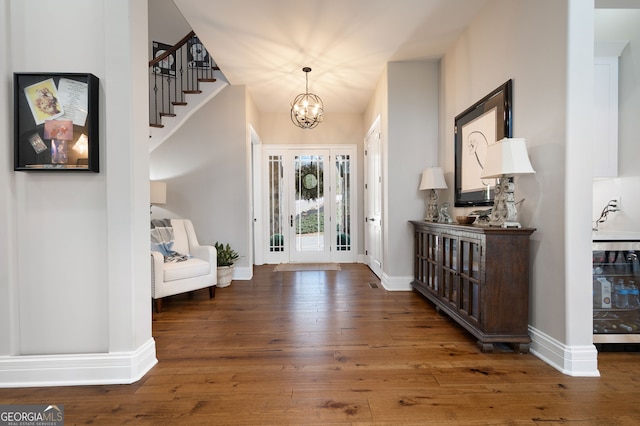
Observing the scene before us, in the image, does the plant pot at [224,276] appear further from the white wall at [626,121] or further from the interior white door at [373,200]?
the white wall at [626,121]

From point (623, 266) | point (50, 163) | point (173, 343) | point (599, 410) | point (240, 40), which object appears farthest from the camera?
point (240, 40)

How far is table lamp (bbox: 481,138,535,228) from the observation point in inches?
81.9

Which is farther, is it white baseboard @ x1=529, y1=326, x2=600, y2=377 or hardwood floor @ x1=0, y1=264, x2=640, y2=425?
white baseboard @ x1=529, y1=326, x2=600, y2=377

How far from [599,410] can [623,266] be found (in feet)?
3.68

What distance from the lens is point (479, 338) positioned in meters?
2.19

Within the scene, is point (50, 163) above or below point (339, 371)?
above

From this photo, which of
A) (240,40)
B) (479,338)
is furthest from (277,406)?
(240,40)

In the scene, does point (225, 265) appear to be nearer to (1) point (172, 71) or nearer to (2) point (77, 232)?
(2) point (77, 232)

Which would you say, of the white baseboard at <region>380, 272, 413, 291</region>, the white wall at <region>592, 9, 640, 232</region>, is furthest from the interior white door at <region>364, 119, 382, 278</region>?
the white wall at <region>592, 9, 640, 232</region>

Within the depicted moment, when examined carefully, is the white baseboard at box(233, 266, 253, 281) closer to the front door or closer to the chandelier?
the front door

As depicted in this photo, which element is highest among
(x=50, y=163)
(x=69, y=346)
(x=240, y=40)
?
(x=240, y=40)

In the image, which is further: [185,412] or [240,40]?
[240,40]

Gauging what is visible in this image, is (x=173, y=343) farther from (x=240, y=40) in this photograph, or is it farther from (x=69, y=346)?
(x=240, y=40)

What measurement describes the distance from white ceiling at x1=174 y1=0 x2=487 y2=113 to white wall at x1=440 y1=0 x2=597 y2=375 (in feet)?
2.88
